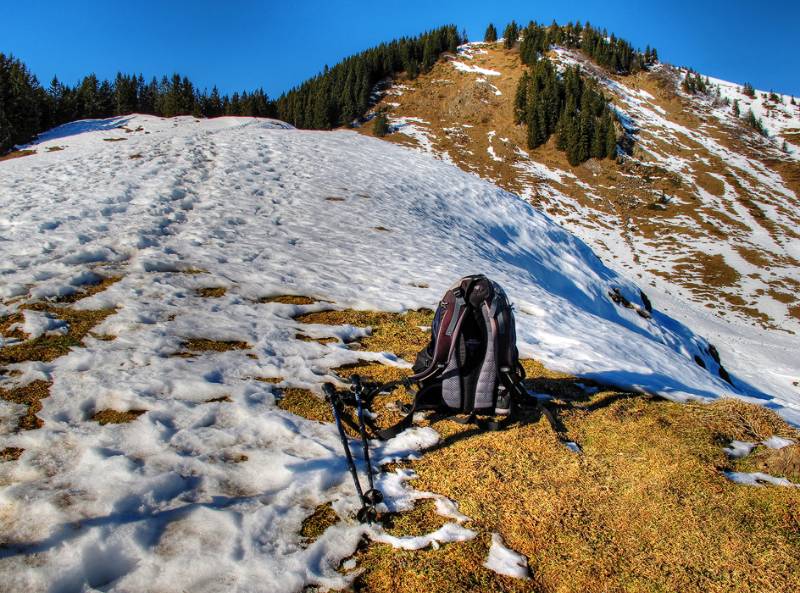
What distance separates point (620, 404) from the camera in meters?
5.78

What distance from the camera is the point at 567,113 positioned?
78.6 metres

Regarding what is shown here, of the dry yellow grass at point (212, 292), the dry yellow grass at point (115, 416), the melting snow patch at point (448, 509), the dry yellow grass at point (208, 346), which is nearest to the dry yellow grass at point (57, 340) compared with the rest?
the dry yellow grass at point (208, 346)

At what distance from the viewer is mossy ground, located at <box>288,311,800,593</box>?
299 cm

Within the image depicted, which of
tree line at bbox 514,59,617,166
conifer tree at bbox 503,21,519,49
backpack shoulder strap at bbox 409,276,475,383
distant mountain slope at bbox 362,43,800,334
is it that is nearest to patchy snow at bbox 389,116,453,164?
distant mountain slope at bbox 362,43,800,334

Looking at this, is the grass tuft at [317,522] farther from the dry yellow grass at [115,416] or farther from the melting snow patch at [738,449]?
the melting snow patch at [738,449]

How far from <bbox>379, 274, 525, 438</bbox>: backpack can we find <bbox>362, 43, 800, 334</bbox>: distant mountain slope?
36675mm

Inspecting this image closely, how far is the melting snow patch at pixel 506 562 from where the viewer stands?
3061 millimetres

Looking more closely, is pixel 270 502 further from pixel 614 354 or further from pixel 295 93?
pixel 295 93

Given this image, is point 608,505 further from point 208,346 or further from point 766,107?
point 766,107

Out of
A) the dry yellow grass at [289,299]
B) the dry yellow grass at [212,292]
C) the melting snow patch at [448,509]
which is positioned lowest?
the melting snow patch at [448,509]

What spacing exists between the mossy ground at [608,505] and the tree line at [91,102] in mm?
60817

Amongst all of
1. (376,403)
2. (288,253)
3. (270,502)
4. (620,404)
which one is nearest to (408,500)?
(270,502)

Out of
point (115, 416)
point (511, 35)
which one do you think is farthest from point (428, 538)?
point (511, 35)

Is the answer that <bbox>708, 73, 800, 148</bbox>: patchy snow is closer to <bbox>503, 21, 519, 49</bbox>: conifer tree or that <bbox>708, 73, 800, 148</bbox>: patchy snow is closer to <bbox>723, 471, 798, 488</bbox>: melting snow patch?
<bbox>503, 21, 519, 49</bbox>: conifer tree
